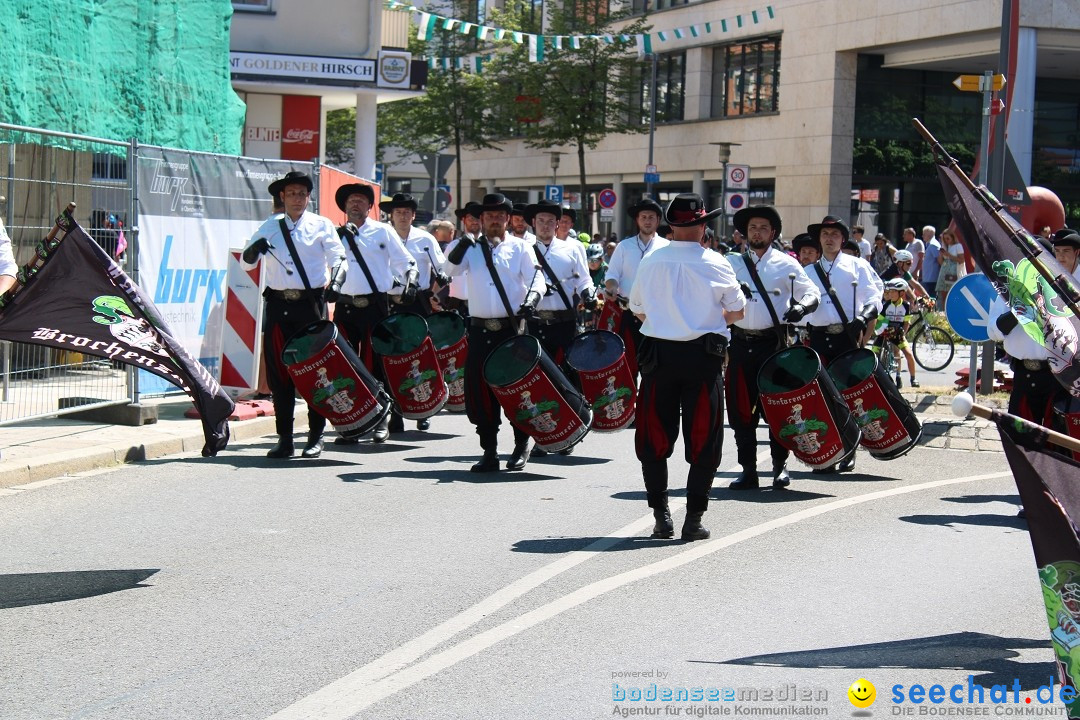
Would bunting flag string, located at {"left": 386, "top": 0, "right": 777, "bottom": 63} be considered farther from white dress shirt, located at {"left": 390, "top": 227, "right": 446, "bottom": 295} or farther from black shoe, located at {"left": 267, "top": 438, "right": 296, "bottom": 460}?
black shoe, located at {"left": 267, "top": 438, "right": 296, "bottom": 460}

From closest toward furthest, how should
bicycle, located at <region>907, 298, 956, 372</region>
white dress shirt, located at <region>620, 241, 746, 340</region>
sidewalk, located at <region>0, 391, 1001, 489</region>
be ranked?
white dress shirt, located at <region>620, 241, 746, 340</region> → sidewalk, located at <region>0, 391, 1001, 489</region> → bicycle, located at <region>907, 298, 956, 372</region>

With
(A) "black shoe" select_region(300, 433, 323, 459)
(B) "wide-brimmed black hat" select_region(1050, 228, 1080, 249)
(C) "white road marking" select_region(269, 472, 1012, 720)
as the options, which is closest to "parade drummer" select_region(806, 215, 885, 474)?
(B) "wide-brimmed black hat" select_region(1050, 228, 1080, 249)

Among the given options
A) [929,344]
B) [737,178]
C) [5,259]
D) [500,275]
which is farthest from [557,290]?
[737,178]

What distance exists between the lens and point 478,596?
683 cm

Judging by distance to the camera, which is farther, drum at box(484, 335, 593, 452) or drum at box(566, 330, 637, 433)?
drum at box(566, 330, 637, 433)

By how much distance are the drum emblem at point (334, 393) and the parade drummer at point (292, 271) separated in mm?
249

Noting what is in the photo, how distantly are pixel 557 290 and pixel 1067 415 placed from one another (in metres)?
4.43

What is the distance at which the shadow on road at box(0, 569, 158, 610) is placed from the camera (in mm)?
6664

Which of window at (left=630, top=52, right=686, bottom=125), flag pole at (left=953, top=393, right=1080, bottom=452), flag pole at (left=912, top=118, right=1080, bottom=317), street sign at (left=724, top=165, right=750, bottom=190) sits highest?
window at (left=630, top=52, right=686, bottom=125)

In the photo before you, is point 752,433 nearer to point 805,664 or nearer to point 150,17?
point 805,664

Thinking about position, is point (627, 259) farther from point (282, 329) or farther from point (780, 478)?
point (282, 329)

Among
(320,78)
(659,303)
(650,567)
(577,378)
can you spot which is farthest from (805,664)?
(320,78)

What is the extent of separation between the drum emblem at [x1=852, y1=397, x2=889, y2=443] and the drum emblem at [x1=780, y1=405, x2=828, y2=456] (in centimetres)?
80

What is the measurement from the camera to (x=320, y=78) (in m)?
A: 27.6
